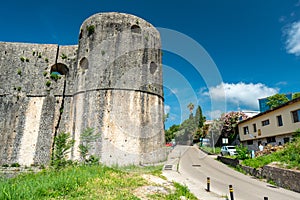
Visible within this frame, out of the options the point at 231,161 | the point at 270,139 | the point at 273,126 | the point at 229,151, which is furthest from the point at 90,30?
the point at 270,139

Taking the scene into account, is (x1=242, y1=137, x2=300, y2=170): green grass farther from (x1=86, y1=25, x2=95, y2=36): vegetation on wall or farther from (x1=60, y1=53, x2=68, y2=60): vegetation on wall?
(x1=60, y1=53, x2=68, y2=60): vegetation on wall

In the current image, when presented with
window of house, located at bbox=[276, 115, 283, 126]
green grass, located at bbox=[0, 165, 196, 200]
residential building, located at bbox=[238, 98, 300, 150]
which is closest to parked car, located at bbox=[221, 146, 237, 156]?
residential building, located at bbox=[238, 98, 300, 150]

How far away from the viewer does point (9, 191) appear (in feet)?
18.6

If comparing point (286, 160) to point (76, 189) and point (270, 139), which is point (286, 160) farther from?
point (270, 139)

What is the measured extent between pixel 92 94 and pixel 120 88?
2.52 meters

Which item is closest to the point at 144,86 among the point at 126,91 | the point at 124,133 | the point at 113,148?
the point at 126,91

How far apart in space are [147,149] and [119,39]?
10.1m

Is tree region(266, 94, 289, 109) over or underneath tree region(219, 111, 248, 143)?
over

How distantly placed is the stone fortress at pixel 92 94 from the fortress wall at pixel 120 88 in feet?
0.26

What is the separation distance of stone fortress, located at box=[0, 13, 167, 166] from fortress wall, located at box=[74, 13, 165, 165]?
8 centimetres

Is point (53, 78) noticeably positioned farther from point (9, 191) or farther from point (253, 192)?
point (253, 192)

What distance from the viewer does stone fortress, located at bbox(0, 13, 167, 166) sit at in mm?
16938

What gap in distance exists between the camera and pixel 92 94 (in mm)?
17703

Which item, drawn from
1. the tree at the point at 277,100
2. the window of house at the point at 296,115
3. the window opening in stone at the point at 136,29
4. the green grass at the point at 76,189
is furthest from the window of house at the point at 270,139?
the window opening in stone at the point at 136,29
